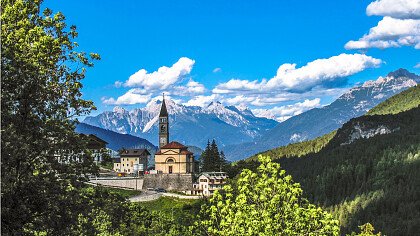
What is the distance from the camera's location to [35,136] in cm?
1691

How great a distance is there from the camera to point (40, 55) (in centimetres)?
1789

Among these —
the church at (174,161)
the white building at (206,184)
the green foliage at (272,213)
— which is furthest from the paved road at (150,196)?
the green foliage at (272,213)

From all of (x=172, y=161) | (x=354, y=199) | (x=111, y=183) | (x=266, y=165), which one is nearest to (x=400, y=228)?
(x=354, y=199)

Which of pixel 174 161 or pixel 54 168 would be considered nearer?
pixel 54 168

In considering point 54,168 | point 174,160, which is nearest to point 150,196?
point 174,160

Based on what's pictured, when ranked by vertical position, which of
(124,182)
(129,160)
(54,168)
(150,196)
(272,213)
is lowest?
(150,196)

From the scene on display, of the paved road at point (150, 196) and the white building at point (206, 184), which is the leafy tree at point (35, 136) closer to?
the paved road at point (150, 196)

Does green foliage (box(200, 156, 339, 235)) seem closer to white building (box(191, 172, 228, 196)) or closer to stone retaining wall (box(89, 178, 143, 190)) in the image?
stone retaining wall (box(89, 178, 143, 190))

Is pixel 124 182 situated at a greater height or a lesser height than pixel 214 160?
lesser

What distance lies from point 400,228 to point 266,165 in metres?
152

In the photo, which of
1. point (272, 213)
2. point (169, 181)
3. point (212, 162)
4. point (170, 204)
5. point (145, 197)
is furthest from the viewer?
point (212, 162)

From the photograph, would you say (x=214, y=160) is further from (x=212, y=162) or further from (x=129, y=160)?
(x=129, y=160)

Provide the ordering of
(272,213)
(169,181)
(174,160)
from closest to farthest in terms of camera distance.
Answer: (272,213)
(169,181)
(174,160)

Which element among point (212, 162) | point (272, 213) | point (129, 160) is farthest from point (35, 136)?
point (129, 160)
